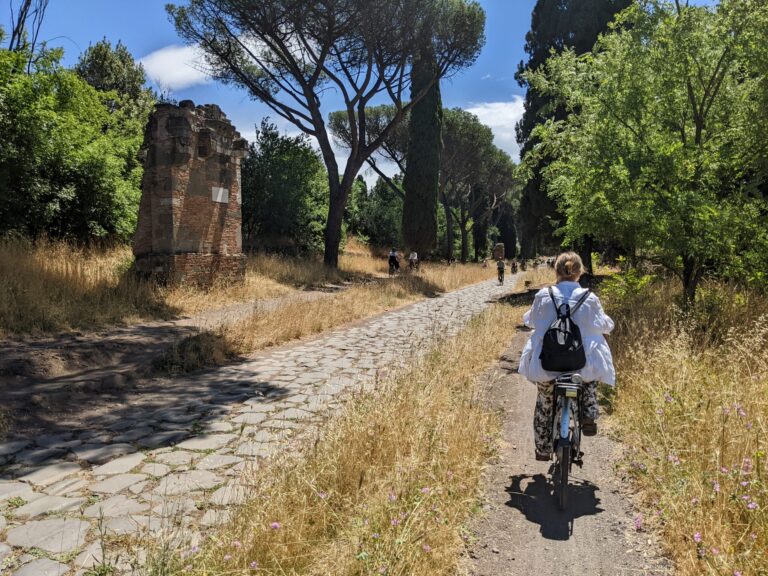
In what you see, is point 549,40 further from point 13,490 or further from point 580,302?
point 13,490

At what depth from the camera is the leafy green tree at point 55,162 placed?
1091 centimetres

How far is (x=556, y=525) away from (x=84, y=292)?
898cm

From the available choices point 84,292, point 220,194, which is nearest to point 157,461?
point 84,292

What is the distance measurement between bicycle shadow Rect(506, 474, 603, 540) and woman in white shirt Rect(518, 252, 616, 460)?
0.85ft

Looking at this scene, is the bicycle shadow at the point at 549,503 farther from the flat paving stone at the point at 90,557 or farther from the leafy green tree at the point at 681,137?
the leafy green tree at the point at 681,137

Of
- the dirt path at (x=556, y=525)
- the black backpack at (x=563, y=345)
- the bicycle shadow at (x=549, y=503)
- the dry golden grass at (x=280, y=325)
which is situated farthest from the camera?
the dry golden grass at (x=280, y=325)

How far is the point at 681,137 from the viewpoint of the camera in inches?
311

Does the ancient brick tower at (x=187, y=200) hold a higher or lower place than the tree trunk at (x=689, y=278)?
higher

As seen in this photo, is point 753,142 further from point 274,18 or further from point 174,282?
point 274,18

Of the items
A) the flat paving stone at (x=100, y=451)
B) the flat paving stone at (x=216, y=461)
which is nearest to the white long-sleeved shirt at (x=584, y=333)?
the flat paving stone at (x=216, y=461)

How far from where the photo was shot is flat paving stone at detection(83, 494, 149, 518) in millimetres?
3154

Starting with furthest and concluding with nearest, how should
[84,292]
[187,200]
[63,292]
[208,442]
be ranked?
[187,200]
[84,292]
[63,292]
[208,442]

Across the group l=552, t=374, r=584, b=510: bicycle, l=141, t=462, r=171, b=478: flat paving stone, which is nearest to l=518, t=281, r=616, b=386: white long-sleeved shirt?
l=552, t=374, r=584, b=510: bicycle

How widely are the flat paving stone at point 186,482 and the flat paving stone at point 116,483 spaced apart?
0.20 meters
